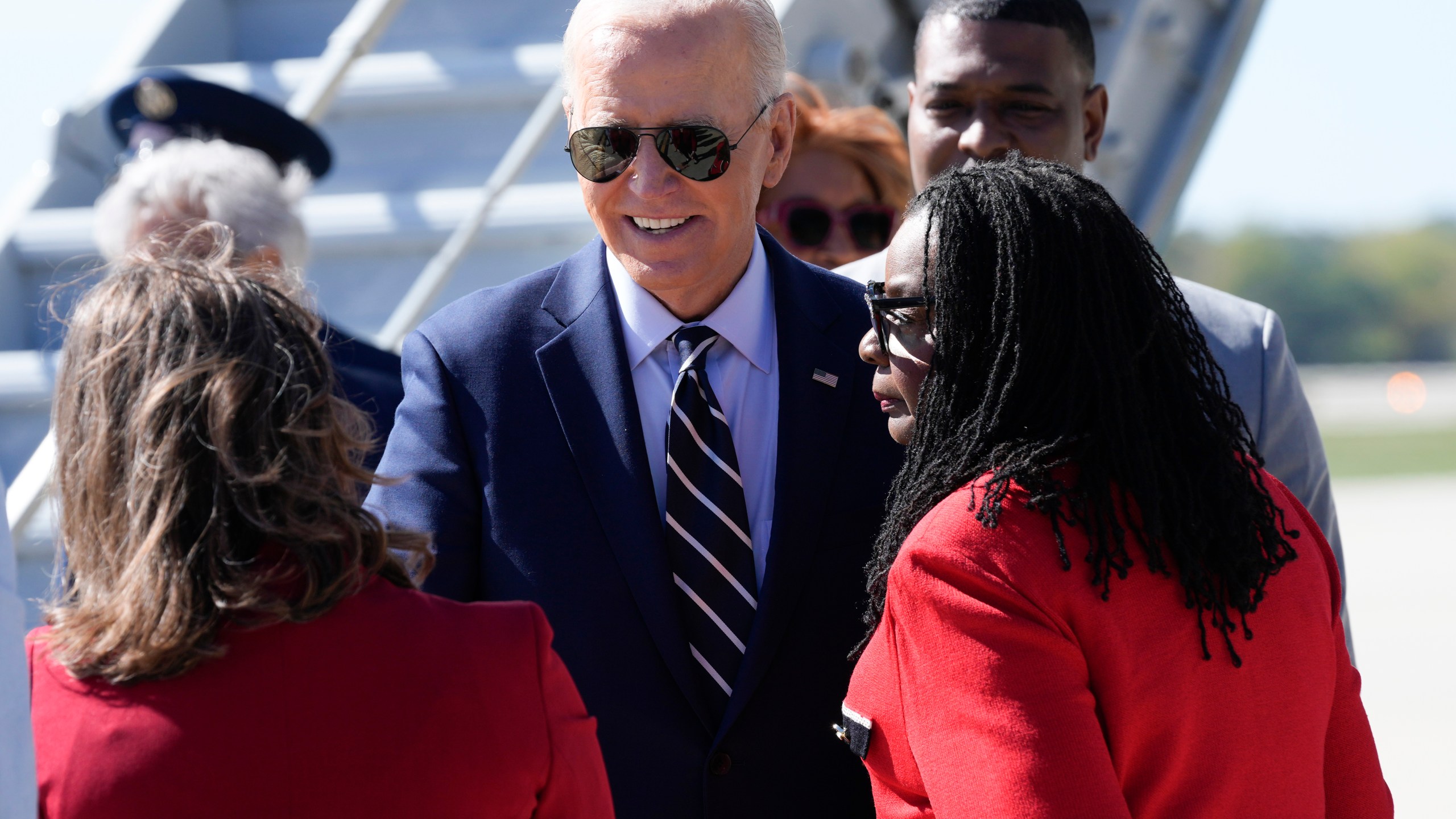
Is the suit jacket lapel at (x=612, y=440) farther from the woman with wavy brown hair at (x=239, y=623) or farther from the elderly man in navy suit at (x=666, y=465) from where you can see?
the woman with wavy brown hair at (x=239, y=623)

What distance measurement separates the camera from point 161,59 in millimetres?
4625

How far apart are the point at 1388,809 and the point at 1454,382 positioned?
73490mm

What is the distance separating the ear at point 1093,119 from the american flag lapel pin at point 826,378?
115 centimetres

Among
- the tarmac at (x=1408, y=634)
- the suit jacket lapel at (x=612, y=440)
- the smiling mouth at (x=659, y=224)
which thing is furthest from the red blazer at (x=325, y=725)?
the tarmac at (x=1408, y=634)

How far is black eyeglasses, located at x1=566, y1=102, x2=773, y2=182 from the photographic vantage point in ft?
7.29

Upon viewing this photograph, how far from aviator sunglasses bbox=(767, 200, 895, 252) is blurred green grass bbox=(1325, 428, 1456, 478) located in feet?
84.4

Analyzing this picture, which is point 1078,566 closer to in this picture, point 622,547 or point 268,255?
point 622,547

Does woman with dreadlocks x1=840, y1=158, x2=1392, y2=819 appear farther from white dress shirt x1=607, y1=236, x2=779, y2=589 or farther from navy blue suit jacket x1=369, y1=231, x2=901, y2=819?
white dress shirt x1=607, y1=236, x2=779, y2=589

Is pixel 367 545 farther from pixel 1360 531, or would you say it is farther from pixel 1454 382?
pixel 1454 382

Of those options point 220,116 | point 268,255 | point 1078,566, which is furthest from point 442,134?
point 1078,566

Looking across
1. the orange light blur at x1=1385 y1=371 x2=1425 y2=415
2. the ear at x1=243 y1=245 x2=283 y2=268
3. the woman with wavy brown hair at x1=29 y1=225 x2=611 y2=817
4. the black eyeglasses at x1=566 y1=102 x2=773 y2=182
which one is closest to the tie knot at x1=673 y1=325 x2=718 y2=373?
the black eyeglasses at x1=566 y1=102 x2=773 y2=182

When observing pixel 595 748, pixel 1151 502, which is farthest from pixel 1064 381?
pixel 595 748

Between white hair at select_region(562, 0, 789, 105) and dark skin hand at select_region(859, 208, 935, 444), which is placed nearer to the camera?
dark skin hand at select_region(859, 208, 935, 444)

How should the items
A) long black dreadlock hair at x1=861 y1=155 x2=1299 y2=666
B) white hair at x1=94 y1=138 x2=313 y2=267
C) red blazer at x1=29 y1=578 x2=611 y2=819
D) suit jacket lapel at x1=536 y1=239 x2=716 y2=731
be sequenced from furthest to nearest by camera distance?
1. white hair at x1=94 y1=138 x2=313 y2=267
2. suit jacket lapel at x1=536 y1=239 x2=716 y2=731
3. long black dreadlock hair at x1=861 y1=155 x2=1299 y2=666
4. red blazer at x1=29 y1=578 x2=611 y2=819
